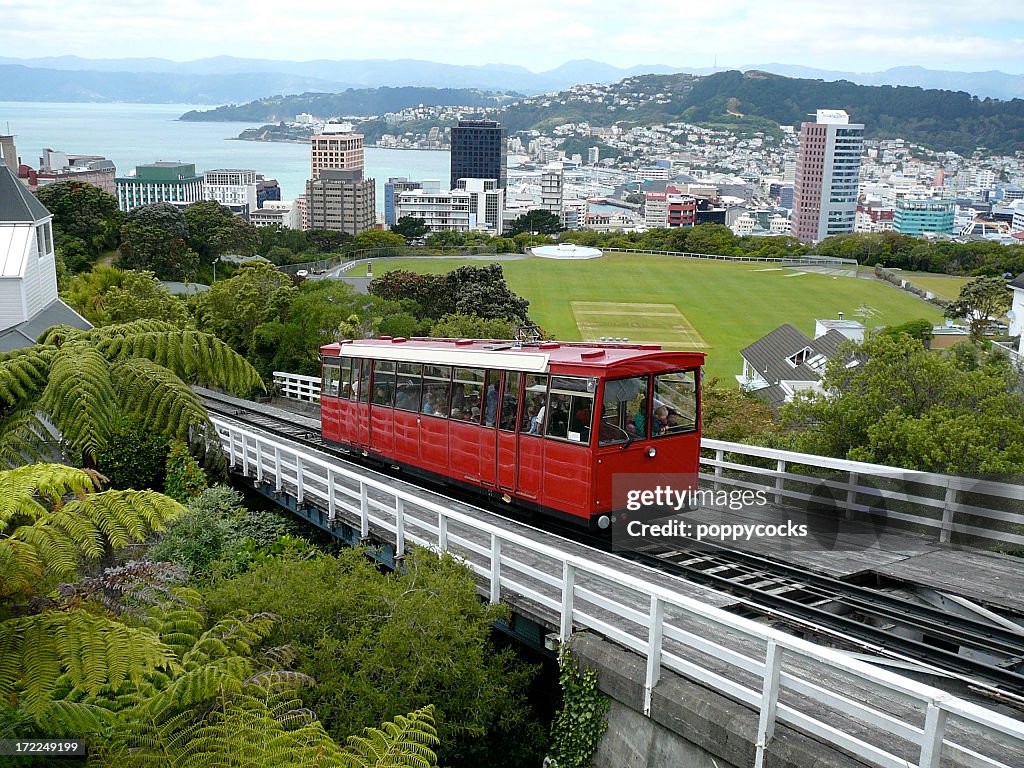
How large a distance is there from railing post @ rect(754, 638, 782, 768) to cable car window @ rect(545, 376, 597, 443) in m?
5.22

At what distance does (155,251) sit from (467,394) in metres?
62.0

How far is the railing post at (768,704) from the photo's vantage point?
23.2 feet

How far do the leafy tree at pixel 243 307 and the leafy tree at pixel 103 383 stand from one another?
18.2 metres

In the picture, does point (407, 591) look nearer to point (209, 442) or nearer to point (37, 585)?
point (37, 585)

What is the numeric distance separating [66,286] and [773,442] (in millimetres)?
37099

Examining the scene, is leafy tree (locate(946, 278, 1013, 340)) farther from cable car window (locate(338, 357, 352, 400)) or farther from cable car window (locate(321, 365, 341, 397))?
cable car window (locate(338, 357, 352, 400))

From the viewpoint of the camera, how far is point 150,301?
34.7 metres

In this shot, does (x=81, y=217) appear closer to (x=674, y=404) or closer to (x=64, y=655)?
(x=674, y=404)

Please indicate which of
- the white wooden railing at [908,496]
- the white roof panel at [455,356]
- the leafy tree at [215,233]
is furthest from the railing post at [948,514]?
the leafy tree at [215,233]

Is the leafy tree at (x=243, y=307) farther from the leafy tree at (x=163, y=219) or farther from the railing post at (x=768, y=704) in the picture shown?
the leafy tree at (x=163, y=219)

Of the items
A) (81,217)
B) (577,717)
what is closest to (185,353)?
(577,717)

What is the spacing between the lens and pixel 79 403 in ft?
44.7

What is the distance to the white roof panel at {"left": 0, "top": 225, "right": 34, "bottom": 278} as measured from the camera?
26.2 metres

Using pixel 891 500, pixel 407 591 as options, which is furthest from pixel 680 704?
pixel 891 500
